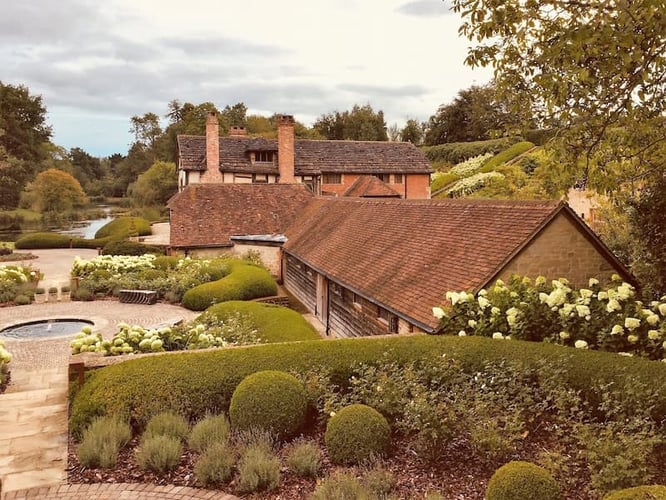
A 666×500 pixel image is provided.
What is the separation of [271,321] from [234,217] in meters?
15.0

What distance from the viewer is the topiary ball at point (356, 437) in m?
6.77

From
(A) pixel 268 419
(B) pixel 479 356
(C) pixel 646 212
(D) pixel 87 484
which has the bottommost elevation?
(D) pixel 87 484

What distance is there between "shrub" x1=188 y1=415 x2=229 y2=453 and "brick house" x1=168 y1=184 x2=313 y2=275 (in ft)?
63.9

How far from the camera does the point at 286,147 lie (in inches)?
1607

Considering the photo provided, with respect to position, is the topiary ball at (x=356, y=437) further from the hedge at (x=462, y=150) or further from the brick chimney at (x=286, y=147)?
the hedge at (x=462, y=150)

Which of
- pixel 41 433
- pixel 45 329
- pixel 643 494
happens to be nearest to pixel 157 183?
pixel 45 329

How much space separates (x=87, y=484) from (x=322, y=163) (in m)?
38.4

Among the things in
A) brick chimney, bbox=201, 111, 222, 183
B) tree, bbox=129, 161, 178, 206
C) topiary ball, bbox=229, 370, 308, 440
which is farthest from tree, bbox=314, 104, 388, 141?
topiary ball, bbox=229, 370, 308, 440

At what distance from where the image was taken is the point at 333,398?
7793 mm

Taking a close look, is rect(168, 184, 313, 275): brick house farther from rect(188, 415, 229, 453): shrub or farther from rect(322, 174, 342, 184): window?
rect(188, 415, 229, 453): shrub

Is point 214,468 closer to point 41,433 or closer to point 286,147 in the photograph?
point 41,433

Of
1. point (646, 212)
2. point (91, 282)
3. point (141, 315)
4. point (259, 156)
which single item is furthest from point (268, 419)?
point (259, 156)

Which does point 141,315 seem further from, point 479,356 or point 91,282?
point 479,356

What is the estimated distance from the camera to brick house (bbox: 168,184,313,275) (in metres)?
28.0
